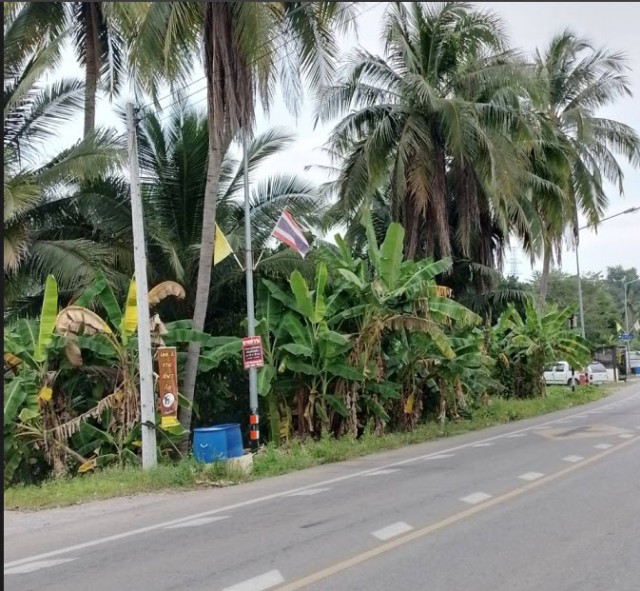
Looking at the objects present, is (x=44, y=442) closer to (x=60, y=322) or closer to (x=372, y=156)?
(x=60, y=322)

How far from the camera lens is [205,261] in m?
14.1

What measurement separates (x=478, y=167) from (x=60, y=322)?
1422 cm

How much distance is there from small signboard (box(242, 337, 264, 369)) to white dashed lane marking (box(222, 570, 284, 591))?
27.0 ft

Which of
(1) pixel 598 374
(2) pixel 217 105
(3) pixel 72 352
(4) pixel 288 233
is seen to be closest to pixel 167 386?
(3) pixel 72 352

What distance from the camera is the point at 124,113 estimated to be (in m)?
13.1

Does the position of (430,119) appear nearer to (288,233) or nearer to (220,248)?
(288,233)

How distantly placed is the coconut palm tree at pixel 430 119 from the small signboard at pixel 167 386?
1133 cm

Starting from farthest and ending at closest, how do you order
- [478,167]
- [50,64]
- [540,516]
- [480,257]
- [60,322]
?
[480,257], [478,167], [50,64], [60,322], [540,516]

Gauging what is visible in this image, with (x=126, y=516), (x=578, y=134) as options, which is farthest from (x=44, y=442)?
(x=578, y=134)

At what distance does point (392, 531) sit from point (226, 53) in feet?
32.6

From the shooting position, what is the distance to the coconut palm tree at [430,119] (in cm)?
2181

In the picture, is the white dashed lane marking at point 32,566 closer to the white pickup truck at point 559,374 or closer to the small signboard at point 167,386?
the small signboard at point 167,386

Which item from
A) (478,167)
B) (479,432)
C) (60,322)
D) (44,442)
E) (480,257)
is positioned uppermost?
(478,167)

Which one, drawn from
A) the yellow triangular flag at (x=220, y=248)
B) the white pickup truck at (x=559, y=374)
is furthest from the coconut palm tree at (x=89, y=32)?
the white pickup truck at (x=559, y=374)
